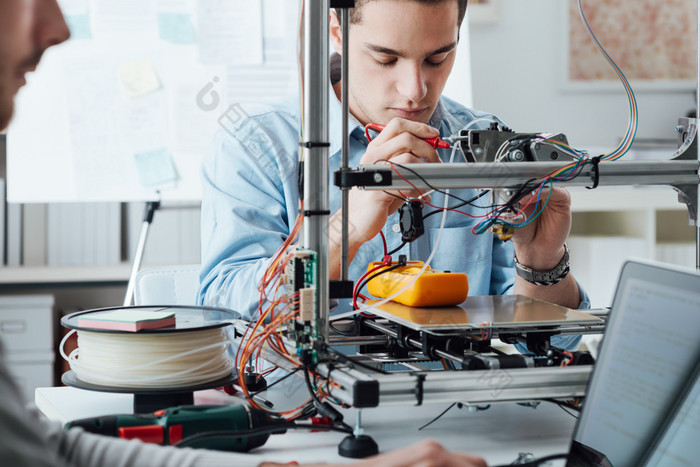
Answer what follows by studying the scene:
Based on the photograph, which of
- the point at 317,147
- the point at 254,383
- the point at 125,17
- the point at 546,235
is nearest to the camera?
the point at 317,147

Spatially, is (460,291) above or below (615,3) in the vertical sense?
below

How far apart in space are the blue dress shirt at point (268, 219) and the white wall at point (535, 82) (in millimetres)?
1266

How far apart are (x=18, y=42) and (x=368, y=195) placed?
1.89ft

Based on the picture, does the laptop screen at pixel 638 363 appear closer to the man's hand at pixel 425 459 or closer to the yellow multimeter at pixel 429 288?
the man's hand at pixel 425 459

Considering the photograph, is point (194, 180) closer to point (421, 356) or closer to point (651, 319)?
point (421, 356)

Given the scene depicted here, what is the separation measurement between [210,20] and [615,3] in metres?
1.61

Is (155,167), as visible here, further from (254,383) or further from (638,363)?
(638,363)

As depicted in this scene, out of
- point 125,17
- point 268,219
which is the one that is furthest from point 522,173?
point 125,17

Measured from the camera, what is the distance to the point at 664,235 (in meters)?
2.86

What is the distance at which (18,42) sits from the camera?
589 mm

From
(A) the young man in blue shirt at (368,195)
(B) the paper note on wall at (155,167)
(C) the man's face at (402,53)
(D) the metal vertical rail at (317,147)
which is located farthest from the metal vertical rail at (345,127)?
(B) the paper note on wall at (155,167)

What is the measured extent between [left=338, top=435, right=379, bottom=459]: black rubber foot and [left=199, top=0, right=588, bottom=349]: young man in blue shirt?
0.32m

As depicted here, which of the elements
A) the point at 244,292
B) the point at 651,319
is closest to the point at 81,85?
the point at 244,292

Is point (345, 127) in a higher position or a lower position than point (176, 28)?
lower
